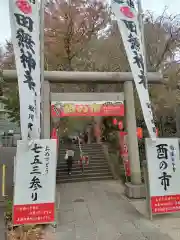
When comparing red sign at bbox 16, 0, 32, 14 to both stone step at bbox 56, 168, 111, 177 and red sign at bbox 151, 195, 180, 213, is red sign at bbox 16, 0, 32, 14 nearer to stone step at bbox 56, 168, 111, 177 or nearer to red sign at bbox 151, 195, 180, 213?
red sign at bbox 151, 195, 180, 213

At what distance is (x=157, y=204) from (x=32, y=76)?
16.8 ft

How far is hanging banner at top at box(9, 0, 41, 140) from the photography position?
238 inches

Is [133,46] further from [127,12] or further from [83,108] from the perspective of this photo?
[83,108]

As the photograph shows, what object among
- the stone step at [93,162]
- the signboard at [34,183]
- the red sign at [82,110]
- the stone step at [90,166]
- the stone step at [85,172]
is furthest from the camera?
the stone step at [93,162]

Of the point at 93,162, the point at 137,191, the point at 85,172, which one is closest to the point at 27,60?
the point at 137,191

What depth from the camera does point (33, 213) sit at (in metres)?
6.05

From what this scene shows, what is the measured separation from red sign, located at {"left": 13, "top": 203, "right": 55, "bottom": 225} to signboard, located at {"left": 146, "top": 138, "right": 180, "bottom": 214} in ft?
9.56

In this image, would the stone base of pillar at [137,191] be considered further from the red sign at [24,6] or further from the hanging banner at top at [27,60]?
the red sign at [24,6]

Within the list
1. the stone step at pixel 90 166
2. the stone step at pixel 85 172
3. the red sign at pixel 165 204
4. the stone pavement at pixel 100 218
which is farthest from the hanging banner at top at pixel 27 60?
the stone step at pixel 90 166

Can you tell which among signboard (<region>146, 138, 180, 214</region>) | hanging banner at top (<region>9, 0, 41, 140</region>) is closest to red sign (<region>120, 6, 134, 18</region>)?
hanging banner at top (<region>9, 0, 41, 140</region>)

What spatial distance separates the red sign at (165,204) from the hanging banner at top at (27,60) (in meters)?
3.90

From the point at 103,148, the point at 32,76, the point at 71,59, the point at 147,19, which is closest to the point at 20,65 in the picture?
the point at 32,76

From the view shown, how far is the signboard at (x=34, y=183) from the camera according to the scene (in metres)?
5.98

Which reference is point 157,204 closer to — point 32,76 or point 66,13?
point 32,76
